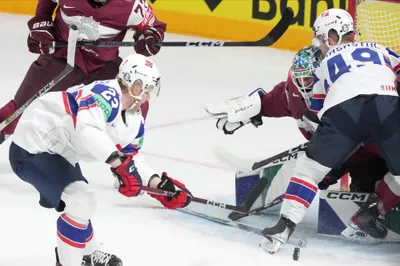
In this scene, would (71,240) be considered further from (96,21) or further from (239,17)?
(239,17)

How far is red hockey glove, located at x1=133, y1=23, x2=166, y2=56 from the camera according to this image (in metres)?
4.83

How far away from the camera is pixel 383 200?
13.5 ft

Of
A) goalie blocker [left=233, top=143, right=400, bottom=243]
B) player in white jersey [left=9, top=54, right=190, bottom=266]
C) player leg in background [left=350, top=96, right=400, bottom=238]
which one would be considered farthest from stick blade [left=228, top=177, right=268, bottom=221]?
player in white jersey [left=9, top=54, right=190, bottom=266]

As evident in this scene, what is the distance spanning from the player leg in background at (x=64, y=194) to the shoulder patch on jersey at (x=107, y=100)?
24 centimetres

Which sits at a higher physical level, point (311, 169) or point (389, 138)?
point (389, 138)

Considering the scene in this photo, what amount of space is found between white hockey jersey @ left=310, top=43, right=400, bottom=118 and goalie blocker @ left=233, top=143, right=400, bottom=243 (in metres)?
0.29

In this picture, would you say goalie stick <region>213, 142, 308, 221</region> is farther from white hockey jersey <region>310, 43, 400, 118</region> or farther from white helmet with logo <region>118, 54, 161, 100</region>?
white helmet with logo <region>118, 54, 161, 100</region>

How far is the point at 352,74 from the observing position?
A: 3.97m

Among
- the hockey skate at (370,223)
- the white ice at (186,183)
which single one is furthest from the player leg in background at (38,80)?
the hockey skate at (370,223)

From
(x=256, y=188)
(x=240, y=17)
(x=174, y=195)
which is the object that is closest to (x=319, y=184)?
(x=256, y=188)

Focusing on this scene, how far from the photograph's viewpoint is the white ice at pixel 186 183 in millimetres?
4023

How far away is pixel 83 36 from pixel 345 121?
1.52 m

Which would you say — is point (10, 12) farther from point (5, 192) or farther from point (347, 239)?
point (347, 239)

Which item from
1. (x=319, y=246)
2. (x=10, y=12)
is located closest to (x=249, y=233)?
(x=319, y=246)
